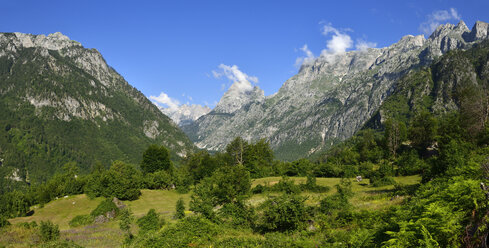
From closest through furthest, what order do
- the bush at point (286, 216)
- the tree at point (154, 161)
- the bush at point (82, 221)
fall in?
1. the bush at point (286, 216)
2. the bush at point (82, 221)
3. the tree at point (154, 161)

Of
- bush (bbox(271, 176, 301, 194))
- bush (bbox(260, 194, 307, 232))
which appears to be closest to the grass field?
bush (bbox(271, 176, 301, 194))

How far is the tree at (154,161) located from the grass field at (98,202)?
1944cm

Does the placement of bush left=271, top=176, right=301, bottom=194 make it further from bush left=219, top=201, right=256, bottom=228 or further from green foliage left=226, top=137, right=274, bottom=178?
green foliage left=226, top=137, right=274, bottom=178

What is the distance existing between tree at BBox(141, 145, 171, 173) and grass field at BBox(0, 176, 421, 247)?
1944cm

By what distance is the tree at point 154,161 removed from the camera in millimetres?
89812

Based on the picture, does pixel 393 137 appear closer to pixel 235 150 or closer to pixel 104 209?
pixel 235 150

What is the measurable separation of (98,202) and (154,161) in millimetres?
34344

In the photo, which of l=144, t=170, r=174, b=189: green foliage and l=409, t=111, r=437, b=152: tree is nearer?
l=144, t=170, r=174, b=189: green foliage

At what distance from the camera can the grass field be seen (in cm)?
→ 2627

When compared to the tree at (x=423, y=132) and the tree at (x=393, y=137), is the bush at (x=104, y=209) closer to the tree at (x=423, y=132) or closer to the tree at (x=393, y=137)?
the tree at (x=393, y=137)

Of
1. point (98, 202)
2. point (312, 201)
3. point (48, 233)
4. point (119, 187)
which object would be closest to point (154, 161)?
point (119, 187)

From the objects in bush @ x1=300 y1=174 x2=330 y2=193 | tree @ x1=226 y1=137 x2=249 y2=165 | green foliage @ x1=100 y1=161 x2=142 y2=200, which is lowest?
bush @ x1=300 y1=174 x2=330 y2=193

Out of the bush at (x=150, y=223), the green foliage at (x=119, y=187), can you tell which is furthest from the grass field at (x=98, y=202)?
the bush at (x=150, y=223)

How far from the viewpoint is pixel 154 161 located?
90.2 m
